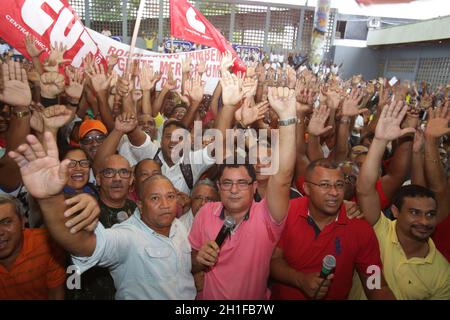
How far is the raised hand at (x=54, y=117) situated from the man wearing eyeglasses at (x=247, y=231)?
1.13 metres

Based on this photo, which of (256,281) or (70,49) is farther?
(70,49)

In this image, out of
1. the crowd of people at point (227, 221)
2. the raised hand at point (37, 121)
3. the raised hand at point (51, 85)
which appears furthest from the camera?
the raised hand at point (51, 85)

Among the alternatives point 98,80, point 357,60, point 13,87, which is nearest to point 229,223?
point 13,87

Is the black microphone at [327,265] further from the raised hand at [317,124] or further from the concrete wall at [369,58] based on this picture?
the concrete wall at [369,58]

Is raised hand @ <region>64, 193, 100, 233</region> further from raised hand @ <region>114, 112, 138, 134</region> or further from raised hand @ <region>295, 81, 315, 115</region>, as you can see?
raised hand @ <region>295, 81, 315, 115</region>

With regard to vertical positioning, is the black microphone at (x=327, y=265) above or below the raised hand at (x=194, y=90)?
below

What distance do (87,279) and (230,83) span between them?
1783 mm

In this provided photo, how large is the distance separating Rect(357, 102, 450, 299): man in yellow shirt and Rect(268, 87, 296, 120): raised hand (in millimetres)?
560

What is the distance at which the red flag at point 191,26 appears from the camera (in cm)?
416

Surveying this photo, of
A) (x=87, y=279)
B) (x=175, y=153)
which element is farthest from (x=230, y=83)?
(x=87, y=279)

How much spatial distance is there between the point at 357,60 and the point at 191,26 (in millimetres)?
14610

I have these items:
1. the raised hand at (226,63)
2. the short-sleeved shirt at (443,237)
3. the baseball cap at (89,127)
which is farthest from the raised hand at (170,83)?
the short-sleeved shirt at (443,237)

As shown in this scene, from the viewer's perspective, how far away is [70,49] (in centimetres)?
374

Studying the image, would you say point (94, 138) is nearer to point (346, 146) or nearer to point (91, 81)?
point (91, 81)
